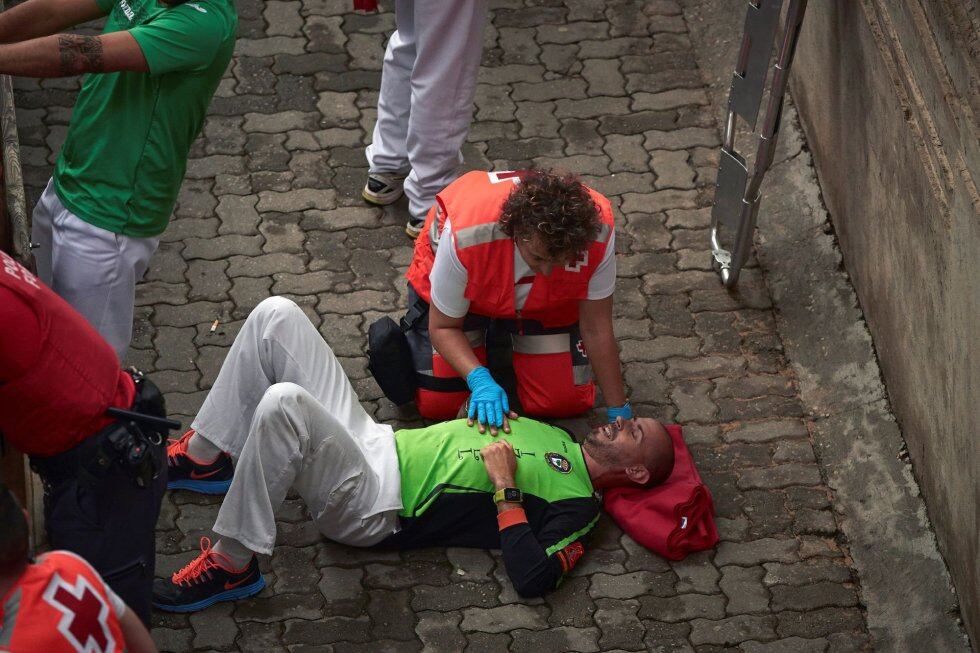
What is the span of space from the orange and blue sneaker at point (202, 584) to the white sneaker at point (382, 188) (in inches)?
86.6

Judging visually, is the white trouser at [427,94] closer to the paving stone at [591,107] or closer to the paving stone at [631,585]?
the paving stone at [591,107]

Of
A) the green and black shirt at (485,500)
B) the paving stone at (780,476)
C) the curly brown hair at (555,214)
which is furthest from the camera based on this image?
the paving stone at (780,476)

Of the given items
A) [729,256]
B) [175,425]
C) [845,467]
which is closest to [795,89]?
[729,256]

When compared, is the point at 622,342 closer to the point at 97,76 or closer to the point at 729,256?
the point at 729,256

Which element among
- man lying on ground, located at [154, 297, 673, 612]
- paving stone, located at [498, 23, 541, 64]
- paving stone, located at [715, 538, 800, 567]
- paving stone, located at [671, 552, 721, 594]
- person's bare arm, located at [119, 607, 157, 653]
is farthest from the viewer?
paving stone, located at [498, 23, 541, 64]

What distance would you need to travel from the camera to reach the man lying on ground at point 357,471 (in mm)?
4078

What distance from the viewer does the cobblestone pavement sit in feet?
14.0

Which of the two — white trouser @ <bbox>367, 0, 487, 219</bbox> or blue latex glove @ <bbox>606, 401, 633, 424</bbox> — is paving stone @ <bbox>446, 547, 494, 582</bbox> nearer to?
blue latex glove @ <bbox>606, 401, 633, 424</bbox>

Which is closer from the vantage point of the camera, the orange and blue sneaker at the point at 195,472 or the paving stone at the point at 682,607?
the paving stone at the point at 682,607

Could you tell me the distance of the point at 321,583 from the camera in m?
4.36

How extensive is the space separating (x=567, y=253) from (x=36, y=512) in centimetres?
205

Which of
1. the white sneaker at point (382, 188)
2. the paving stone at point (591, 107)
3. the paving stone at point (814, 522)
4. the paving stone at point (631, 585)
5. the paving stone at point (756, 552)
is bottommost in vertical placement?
the paving stone at point (631, 585)

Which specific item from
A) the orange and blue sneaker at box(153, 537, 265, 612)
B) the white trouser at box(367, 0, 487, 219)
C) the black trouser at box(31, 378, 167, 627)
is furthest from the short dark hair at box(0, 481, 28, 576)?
the white trouser at box(367, 0, 487, 219)

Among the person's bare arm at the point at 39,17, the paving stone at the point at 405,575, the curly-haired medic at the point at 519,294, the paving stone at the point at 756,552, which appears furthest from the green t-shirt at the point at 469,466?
the person's bare arm at the point at 39,17
